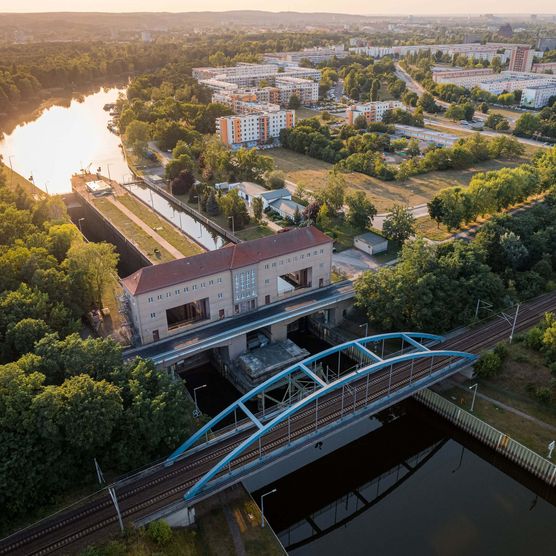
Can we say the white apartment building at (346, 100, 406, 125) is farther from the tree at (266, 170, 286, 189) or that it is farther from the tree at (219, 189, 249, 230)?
the tree at (219, 189, 249, 230)

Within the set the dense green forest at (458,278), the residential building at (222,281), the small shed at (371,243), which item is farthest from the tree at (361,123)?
the residential building at (222,281)

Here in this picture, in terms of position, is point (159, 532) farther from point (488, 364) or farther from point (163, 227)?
point (163, 227)

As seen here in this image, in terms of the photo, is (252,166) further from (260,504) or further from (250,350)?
(260,504)

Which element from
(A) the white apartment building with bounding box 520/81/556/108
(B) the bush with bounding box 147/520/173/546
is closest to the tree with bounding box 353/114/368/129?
(A) the white apartment building with bounding box 520/81/556/108

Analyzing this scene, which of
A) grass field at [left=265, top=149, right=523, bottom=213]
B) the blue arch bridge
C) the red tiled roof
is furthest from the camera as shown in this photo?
grass field at [left=265, top=149, right=523, bottom=213]

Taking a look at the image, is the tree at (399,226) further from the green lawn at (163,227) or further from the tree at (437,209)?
the green lawn at (163,227)
